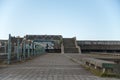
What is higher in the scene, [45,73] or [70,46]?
[70,46]

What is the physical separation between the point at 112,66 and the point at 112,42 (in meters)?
71.8

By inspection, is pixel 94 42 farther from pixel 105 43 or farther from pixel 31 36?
pixel 31 36

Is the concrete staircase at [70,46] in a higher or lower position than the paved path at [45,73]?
higher

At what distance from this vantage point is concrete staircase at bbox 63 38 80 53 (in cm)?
6806

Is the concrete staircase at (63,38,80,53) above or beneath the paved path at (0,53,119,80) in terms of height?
above

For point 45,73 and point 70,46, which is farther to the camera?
point 70,46

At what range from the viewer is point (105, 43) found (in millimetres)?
81625

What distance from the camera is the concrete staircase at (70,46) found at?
6806cm

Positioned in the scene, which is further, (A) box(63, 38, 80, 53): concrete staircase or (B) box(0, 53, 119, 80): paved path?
(A) box(63, 38, 80, 53): concrete staircase

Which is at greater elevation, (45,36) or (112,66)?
(45,36)

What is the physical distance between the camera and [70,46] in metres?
74.4

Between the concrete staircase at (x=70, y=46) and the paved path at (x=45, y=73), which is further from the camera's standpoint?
the concrete staircase at (x=70, y=46)

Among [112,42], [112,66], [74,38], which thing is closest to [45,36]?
[74,38]

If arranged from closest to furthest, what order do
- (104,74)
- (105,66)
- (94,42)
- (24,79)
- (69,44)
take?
(24,79), (104,74), (105,66), (69,44), (94,42)
